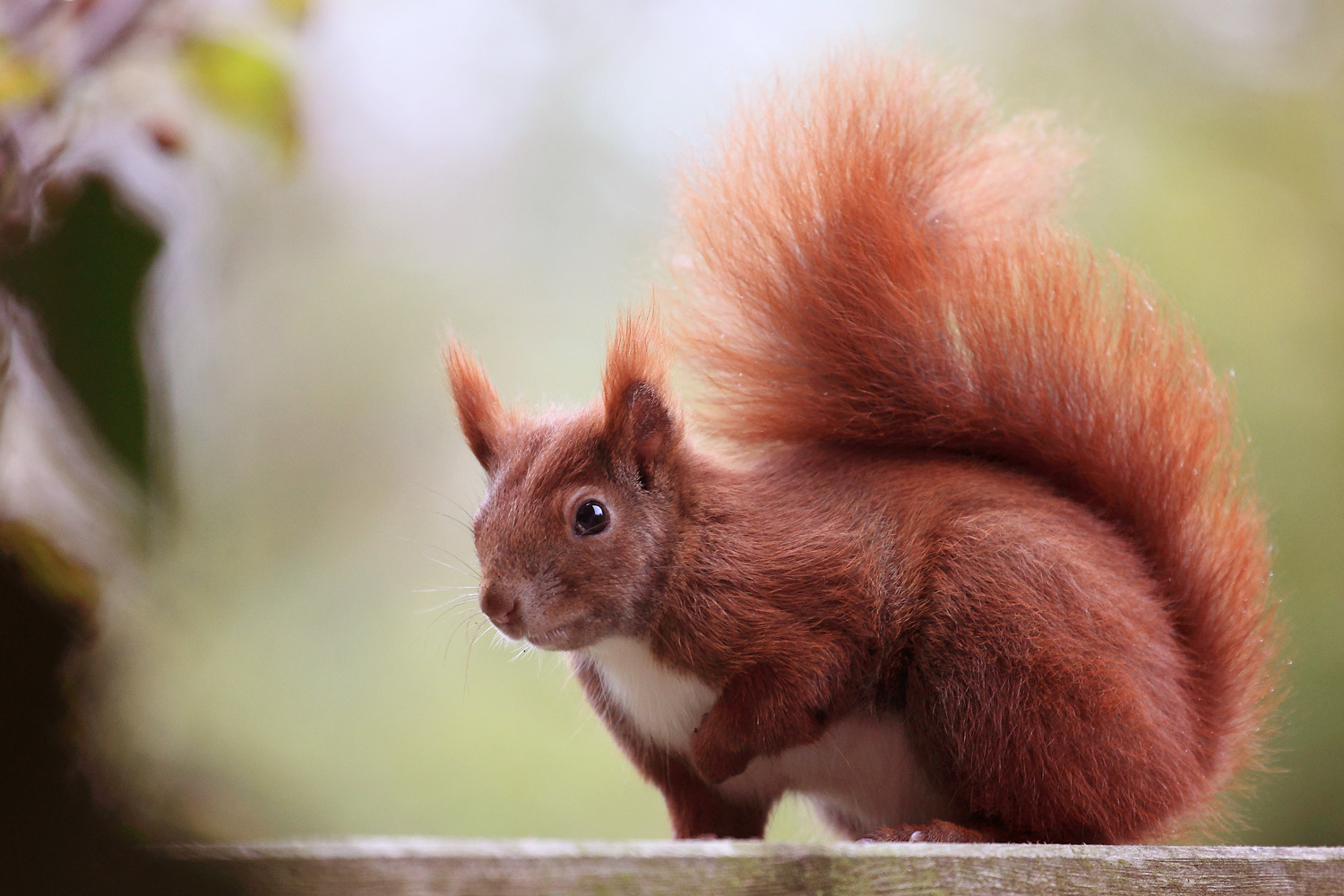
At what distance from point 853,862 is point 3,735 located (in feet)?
2.16

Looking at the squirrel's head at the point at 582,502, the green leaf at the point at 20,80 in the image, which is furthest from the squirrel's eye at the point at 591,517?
the green leaf at the point at 20,80

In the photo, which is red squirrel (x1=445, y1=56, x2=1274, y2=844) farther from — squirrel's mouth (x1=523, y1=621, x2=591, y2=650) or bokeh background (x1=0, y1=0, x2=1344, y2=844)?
bokeh background (x1=0, y1=0, x2=1344, y2=844)

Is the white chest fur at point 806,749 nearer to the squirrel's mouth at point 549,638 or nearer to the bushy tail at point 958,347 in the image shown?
the squirrel's mouth at point 549,638

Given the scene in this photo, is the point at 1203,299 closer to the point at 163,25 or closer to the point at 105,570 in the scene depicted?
the point at 163,25

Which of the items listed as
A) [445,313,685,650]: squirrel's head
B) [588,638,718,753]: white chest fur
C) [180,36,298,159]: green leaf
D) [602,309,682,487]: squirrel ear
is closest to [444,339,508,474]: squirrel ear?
[445,313,685,650]: squirrel's head

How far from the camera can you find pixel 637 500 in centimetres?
115

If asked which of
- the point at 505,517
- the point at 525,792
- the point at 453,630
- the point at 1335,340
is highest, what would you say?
the point at 1335,340

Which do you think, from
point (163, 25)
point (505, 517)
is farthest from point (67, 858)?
point (505, 517)

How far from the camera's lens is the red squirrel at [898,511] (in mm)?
1063

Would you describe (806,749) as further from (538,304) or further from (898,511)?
(538,304)

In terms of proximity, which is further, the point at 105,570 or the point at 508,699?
the point at 508,699

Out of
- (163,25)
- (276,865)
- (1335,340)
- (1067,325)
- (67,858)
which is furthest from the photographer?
(1335,340)

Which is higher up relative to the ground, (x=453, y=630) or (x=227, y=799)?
(x=227, y=799)

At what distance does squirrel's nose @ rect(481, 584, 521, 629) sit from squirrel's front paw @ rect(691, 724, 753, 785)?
202 mm
